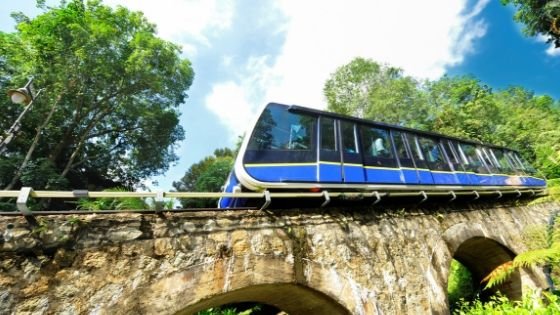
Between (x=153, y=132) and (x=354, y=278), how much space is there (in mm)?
15190

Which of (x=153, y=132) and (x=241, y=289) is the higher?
(x=153, y=132)

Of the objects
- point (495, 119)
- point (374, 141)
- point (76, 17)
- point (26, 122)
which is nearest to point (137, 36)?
point (76, 17)

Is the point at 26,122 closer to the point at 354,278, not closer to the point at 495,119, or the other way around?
the point at 354,278

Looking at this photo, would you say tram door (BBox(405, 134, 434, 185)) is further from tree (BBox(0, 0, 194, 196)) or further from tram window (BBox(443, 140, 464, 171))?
tree (BBox(0, 0, 194, 196))

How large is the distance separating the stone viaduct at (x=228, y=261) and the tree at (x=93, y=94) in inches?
427

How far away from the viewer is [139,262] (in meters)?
2.88

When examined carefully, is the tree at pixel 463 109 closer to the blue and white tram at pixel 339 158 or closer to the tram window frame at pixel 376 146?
the blue and white tram at pixel 339 158

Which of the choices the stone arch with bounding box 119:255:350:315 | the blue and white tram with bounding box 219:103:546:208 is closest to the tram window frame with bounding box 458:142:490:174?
the blue and white tram with bounding box 219:103:546:208

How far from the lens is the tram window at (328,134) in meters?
5.48

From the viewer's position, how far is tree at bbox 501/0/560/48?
10.4 meters

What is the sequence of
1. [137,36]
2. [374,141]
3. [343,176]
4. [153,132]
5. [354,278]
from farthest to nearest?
[153,132] → [137,36] → [374,141] → [343,176] → [354,278]

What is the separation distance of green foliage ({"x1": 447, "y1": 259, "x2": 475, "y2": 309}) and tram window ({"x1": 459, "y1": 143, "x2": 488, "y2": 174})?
3870 mm

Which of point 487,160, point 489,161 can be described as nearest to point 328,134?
point 487,160

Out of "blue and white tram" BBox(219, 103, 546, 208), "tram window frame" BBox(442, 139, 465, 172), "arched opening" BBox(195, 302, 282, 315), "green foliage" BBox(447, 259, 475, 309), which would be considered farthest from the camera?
"green foliage" BBox(447, 259, 475, 309)
